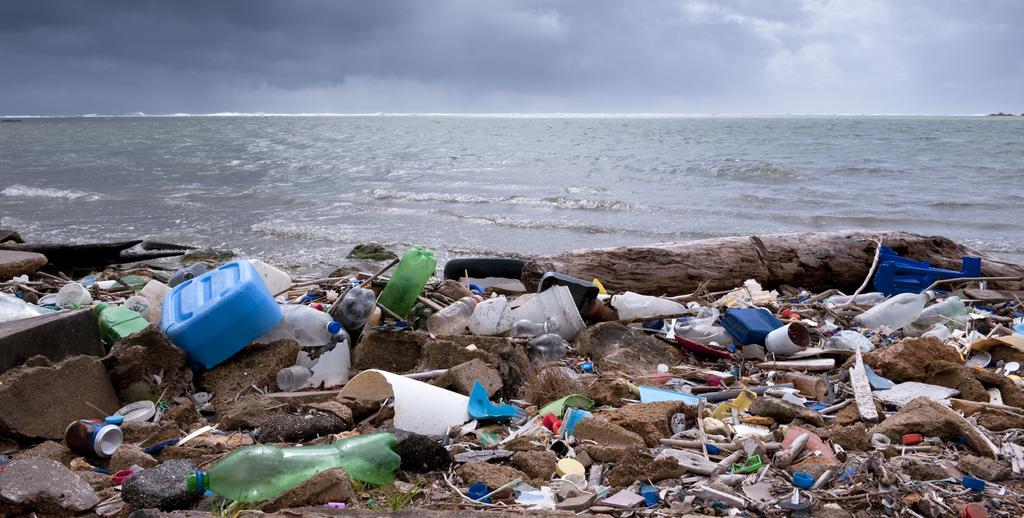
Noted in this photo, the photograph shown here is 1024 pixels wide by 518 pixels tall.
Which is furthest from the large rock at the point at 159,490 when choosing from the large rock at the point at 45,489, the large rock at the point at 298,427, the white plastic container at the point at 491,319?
the white plastic container at the point at 491,319

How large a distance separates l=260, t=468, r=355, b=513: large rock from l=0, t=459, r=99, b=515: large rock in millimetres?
617

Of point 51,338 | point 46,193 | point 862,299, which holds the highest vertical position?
point 51,338

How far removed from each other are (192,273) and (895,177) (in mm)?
18825

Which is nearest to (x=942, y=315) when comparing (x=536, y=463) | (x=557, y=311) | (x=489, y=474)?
(x=557, y=311)

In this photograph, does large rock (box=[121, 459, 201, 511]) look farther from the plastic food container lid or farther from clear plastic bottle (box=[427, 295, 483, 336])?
clear plastic bottle (box=[427, 295, 483, 336])

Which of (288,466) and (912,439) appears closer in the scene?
(288,466)

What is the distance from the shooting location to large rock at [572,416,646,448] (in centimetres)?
299

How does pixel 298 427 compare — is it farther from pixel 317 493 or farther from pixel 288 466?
pixel 317 493

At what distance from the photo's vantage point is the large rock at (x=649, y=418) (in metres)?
3.09

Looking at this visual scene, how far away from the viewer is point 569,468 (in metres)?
2.80

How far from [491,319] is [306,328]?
116 centimetres

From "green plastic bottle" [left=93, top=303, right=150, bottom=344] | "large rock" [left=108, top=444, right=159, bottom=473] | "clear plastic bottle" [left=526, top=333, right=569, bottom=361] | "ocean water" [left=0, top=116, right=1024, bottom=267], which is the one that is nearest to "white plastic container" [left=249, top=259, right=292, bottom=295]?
"green plastic bottle" [left=93, top=303, right=150, bottom=344]

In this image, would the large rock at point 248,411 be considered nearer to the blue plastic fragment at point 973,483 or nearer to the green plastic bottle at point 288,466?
the green plastic bottle at point 288,466

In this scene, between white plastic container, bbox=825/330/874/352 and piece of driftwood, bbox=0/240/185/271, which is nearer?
white plastic container, bbox=825/330/874/352
